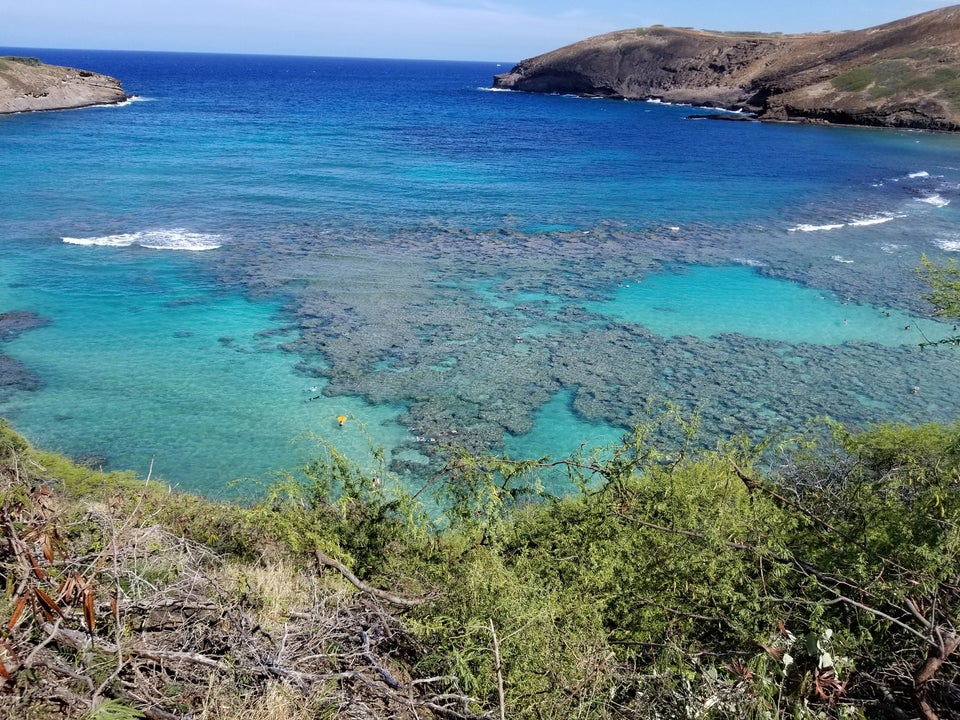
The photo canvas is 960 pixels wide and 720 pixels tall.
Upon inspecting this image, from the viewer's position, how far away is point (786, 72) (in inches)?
3666

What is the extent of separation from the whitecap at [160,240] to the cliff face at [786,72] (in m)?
73.2

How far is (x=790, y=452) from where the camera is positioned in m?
14.5

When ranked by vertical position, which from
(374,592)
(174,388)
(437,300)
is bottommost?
(174,388)

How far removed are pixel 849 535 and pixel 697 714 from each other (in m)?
2.94

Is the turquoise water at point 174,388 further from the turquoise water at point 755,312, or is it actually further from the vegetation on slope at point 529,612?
the turquoise water at point 755,312

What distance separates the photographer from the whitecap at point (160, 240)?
2870 centimetres

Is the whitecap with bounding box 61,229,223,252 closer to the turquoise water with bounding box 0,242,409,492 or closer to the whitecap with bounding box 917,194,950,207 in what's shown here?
the turquoise water with bounding box 0,242,409,492

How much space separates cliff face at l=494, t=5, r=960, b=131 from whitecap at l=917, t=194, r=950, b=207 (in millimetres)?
36523

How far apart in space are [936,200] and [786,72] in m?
62.3

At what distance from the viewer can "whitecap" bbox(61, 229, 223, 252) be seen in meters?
28.7

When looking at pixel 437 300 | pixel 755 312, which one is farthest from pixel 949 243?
pixel 437 300

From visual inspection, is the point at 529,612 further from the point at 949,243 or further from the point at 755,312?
the point at 949,243

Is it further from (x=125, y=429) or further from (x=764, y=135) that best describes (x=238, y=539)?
(x=764, y=135)

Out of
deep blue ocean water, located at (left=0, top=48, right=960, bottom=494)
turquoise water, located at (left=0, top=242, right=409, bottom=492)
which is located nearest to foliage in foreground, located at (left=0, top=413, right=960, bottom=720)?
deep blue ocean water, located at (left=0, top=48, right=960, bottom=494)
